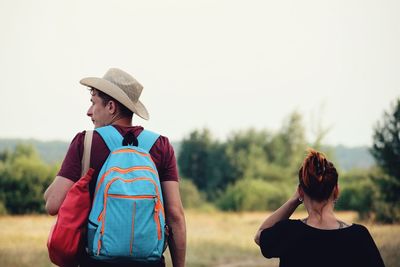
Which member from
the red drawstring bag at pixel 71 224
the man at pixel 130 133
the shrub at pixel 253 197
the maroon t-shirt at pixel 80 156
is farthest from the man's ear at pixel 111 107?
the shrub at pixel 253 197

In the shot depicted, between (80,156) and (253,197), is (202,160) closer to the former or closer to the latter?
(253,197)

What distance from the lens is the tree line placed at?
3098 cm

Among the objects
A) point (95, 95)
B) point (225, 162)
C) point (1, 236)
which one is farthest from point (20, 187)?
point (95, 95)

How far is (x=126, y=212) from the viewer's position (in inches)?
139

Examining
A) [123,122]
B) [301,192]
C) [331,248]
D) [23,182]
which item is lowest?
[23,182]

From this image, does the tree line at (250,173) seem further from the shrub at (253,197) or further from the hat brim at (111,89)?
the hat brim at (111,89)

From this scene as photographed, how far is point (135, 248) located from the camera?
354 centimetres

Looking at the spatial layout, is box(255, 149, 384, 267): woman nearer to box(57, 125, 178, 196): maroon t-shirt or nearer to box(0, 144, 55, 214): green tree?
box(57, 125, 178, 196): maroon t-shirt

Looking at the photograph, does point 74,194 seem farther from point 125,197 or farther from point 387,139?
point 387,139

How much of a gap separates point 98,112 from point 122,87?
7.4 inches

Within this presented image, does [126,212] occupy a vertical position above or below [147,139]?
below

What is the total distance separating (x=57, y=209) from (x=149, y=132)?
0.59 metres

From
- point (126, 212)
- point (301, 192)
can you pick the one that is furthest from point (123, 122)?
point (301, 192)

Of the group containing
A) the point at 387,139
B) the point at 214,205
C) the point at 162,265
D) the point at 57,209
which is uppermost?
the point at 57,209
